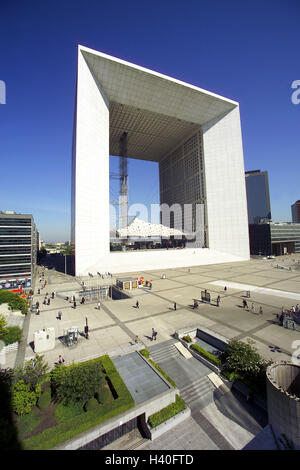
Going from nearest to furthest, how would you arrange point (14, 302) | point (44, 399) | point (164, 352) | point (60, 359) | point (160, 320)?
1. point (44, 399)
2. point (60, 359)
3. point (164, 352)
4. point (160, 320)
5. point (14, 302)

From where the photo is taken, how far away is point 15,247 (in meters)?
53.6

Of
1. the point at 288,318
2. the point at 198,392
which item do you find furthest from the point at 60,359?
the point at 288,318

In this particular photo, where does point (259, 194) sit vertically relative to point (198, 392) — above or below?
above

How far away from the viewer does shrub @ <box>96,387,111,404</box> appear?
34.0ft

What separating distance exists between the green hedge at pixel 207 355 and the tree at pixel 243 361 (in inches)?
26.0

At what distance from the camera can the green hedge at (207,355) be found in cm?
1365

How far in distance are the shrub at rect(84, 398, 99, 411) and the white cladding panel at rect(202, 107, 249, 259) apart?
59750 mm

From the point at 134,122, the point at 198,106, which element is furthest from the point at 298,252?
the point at 134,122

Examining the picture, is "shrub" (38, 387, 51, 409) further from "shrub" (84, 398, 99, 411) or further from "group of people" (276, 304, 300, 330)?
"group of people" (276, 304, 300, 330)

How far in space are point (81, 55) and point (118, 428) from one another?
61.8m

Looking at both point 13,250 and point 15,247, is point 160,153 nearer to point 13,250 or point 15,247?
point 15,247

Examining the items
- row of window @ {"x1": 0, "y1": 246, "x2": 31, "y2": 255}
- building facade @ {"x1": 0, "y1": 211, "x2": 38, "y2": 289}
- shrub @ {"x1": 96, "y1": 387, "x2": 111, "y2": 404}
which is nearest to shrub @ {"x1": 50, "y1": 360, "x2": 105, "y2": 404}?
shrub @ {"x1": 96, "y1": 387, "x2": 111, "y2": 404}

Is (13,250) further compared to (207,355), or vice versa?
(13,250)

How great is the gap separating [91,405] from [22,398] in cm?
338
